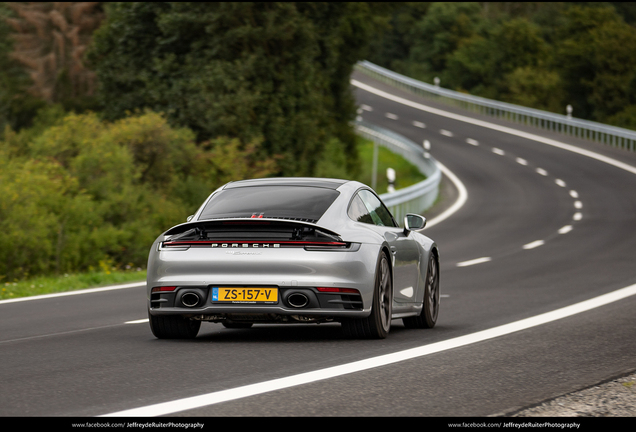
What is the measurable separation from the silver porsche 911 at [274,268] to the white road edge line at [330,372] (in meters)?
0.67

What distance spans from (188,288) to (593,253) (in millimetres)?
15719

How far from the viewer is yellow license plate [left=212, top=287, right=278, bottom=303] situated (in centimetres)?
853

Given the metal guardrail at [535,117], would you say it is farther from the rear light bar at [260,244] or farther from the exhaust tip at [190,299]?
the exhaust tip at [190,299]

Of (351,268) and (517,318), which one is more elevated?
(351,268)

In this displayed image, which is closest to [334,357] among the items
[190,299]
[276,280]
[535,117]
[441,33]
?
[276,280]

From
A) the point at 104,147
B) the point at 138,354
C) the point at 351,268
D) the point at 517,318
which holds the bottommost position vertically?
the point at 104,147

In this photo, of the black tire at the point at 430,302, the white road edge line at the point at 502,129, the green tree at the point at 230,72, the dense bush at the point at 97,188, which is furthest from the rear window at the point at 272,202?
the white road edge line at the point at 502,129

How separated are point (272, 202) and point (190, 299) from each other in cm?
117

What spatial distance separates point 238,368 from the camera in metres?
7.39

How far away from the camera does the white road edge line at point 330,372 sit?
582 centimetres

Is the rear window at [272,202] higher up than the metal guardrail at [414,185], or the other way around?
the rear window at [272,202]

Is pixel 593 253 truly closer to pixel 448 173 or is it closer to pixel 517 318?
pixel 517 318

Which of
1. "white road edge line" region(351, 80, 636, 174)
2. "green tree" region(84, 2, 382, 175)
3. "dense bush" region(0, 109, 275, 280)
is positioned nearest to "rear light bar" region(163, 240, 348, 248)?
"dense bush" region(0, 109, 275, 280)
